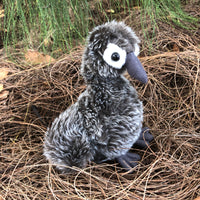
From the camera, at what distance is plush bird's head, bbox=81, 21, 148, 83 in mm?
930

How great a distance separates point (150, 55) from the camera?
1.67m

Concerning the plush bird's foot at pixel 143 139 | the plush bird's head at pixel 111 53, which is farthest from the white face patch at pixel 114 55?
the plush bird's foot at pixel 143 139

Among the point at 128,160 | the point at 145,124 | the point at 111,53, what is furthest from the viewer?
the point at 145,124

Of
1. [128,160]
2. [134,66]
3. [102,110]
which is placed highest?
[134,66]

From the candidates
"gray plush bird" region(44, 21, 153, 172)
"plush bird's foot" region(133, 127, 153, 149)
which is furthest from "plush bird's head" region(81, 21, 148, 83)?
"plush bird's foot" region(133, 127, 153, 149)

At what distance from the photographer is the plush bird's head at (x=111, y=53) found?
93cm

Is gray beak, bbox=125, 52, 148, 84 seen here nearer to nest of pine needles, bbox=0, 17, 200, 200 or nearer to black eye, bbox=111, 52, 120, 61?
black eye, bbox=111, 52, 120, 61

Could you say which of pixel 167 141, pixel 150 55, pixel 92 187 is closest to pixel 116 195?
pixel 92 187

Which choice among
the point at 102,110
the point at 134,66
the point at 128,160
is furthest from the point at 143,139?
the point at 134,66

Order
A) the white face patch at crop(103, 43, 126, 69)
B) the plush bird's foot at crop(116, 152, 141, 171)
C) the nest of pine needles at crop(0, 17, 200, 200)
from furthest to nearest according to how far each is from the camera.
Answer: the plush bird's foot at crop(116, 152, 141, 171)
the nest of pine needles at crop(0, 17, 200, 200)
the white face patch at crop(103, 43, 126, 69)

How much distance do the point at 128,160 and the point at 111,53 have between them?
0.56m

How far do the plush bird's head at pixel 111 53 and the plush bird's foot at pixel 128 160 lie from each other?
1.38 ft

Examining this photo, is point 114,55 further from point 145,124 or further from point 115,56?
point 145,124

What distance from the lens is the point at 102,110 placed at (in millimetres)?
1005
